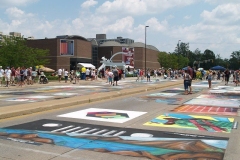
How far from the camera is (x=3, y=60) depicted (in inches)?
1690

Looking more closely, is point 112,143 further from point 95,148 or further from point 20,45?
point 20,45

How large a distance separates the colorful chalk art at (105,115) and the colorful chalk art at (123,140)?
1.17 m

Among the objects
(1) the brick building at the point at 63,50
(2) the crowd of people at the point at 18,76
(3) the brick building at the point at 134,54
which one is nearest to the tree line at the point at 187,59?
(3) the brick building at the point at 134,54

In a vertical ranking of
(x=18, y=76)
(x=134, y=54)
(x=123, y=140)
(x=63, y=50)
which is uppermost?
(x=134, y=54)

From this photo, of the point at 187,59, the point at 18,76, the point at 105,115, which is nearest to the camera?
the point at 105,115

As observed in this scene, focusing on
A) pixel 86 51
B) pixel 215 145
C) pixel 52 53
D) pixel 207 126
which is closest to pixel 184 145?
pixel 215 145

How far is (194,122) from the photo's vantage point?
9.15 meters

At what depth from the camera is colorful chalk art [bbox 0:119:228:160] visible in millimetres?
5789

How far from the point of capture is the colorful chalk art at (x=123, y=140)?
579cm

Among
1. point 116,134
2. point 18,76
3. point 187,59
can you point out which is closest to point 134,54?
point 187,59

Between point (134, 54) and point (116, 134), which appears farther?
point (134, 54)

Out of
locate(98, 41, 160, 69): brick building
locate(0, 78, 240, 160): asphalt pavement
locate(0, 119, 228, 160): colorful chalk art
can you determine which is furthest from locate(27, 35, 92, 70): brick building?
locate(0, 119, 228, 160): colorful chalk art

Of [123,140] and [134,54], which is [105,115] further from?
[134,54]

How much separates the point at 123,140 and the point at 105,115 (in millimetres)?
3508
